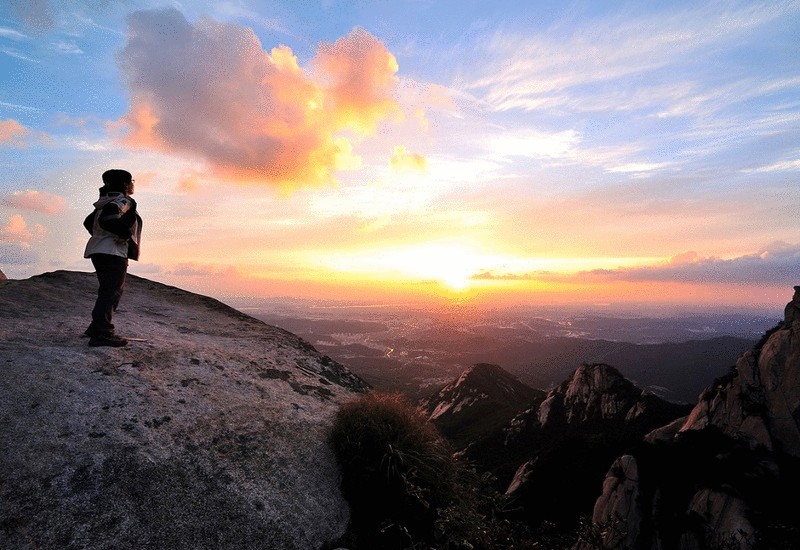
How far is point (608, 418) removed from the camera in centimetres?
9688

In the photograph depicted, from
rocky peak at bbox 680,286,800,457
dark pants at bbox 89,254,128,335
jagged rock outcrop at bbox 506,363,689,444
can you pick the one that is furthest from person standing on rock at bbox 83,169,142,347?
jagged rock outcrop at bbox 506,363,689,444

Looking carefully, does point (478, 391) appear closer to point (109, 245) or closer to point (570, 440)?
point (570, 440)

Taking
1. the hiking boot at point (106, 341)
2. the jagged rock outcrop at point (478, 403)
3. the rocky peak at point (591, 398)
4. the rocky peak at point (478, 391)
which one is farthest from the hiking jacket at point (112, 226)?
the rocky peak at point (478, 391)

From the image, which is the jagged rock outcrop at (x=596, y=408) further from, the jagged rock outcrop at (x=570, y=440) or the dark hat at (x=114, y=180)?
the dark hat at (x=114, y=180)

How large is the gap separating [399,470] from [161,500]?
13.2 ft

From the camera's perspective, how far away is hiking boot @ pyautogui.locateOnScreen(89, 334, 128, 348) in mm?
9242

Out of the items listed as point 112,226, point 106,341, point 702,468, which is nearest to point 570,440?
point 702,468

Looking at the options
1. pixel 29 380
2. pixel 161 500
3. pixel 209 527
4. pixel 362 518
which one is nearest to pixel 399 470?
pixel 362 518

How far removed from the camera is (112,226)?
9.09 m

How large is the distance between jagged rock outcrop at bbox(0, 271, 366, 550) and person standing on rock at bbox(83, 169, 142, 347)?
59cm

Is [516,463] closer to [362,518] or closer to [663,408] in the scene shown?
[663,408]

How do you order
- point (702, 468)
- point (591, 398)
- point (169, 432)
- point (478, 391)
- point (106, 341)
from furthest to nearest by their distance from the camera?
point (478, 391) → point (591, 398) → point (702, 468) → point (106, 341) → point (169, 432)

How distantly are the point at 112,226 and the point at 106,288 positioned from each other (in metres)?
1.70

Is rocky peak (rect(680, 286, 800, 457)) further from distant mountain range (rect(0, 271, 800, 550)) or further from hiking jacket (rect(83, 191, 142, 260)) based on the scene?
hiking jacket (rect(83, 191, 142, 260))
